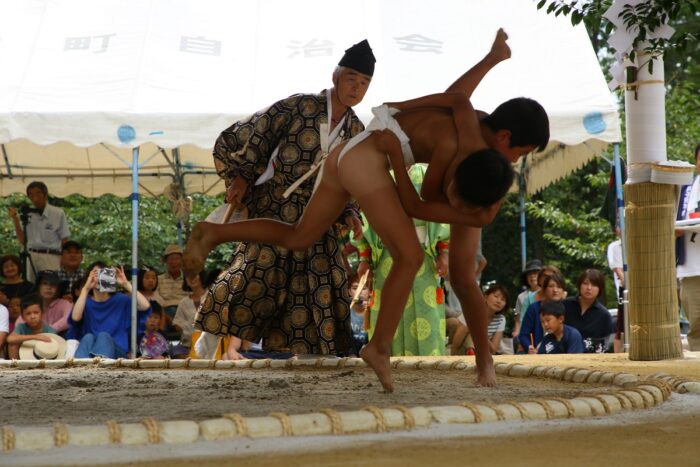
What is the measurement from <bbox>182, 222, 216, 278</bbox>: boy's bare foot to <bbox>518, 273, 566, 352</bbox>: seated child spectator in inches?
107

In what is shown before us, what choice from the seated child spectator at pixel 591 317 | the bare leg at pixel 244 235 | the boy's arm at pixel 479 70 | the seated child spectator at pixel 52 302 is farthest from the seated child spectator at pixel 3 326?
the boy's arm at pixel 479 70

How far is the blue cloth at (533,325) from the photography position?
5.23 meters

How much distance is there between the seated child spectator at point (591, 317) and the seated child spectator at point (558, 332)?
166mm

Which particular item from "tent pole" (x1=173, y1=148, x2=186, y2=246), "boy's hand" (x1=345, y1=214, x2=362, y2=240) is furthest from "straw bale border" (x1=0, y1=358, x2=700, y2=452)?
"tent pole" (x1=173, y1=148, x2=186, y2=246)

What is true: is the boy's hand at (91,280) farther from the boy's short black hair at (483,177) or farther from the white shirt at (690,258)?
the boy's short black hair at (483,177)

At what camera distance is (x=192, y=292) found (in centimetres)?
561

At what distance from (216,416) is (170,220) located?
32.2 feet

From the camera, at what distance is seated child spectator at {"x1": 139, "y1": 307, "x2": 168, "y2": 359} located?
5402 millimetres

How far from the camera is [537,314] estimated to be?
5234 millimetres

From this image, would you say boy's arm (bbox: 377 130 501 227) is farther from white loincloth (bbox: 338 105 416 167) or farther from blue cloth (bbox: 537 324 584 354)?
blue cloth (bbox: 537 324 584 354)

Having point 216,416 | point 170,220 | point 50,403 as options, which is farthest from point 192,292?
point 170,220

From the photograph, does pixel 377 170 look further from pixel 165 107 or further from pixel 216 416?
pixel 165 107

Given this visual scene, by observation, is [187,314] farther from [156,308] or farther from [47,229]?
[47,229]

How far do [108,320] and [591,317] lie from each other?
2.71 metres
